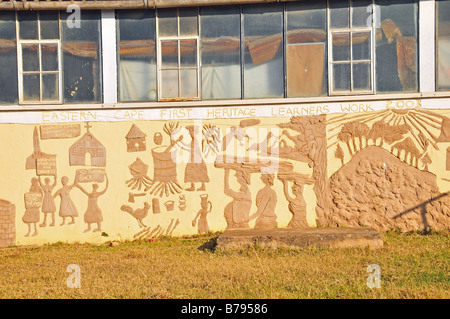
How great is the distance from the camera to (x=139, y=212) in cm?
1055

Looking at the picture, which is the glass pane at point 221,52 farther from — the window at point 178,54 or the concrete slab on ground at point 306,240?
the concrete slab on ground at point 306,240

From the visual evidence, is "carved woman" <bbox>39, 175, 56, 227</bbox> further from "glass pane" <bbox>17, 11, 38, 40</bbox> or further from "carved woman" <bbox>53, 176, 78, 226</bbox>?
"glass pane" <bbox>17, 11, 38, 40</bbox>

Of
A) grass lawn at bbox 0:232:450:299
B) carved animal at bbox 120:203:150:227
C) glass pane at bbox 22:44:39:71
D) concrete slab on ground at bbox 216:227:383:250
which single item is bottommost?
grass lawn at bbox 0:232:450:299

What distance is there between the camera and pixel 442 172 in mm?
10078

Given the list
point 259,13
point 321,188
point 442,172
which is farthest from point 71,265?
point 442,172

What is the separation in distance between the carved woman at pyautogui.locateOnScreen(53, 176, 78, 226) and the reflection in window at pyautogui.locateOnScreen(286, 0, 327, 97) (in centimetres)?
446

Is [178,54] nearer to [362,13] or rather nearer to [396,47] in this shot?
[362,13]

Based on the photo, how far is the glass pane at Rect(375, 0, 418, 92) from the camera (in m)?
10.2

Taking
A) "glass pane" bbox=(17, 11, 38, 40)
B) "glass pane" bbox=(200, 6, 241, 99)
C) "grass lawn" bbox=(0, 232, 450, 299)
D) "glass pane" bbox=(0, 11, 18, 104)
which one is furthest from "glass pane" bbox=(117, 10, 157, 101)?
"grass lawn" bbox=(0, 232, 450, 299)

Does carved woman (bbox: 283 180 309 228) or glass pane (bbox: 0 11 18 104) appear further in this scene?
glass pane (bbox: 0 11 18 104)

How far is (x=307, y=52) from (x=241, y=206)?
3.06m

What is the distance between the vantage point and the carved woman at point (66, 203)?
34.7 feet

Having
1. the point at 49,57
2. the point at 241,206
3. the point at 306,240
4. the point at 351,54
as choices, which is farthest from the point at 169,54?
the point at 306,240
